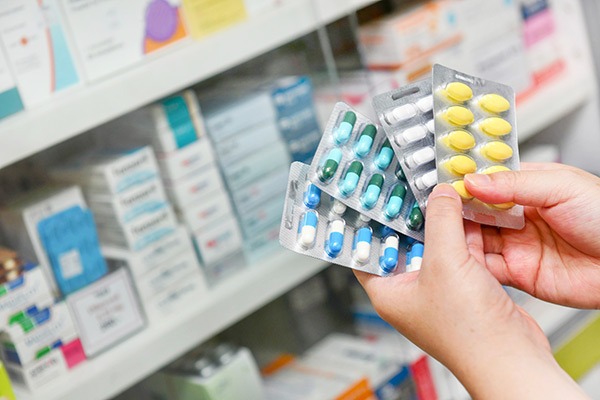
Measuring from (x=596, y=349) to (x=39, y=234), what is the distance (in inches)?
47.3

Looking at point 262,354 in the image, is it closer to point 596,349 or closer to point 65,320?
point 65,320

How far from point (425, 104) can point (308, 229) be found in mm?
190

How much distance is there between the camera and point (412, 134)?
92 centimetres

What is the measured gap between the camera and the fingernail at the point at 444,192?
850 millimetres

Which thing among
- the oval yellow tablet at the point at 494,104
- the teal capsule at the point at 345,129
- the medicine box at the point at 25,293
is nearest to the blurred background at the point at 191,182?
the medicine box at the point at 25,293

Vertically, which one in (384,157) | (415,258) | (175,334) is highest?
(384,157)

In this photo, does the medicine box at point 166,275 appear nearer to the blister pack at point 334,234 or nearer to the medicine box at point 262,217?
the medicine box at point 262,217

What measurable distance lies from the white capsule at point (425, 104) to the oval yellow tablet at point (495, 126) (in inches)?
2.4

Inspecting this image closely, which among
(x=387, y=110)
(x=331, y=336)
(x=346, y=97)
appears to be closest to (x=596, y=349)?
(x=331, y=336)

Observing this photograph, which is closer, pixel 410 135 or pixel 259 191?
pixel 410 135

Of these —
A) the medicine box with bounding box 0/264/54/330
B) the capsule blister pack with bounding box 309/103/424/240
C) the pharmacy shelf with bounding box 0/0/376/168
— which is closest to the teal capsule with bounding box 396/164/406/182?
the capsule blister pack with bounding box 309/103/424/240

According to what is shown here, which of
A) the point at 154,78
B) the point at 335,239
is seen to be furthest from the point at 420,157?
the point at 154,78

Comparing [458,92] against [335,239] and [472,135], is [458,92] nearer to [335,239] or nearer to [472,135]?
[472,135]

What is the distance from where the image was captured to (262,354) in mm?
1559
